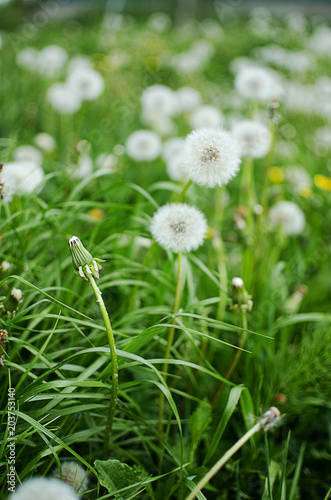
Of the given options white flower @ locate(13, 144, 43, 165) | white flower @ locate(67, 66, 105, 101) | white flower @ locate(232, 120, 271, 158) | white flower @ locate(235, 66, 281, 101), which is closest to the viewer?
white flower @ locate(232, 120, 271, 158)

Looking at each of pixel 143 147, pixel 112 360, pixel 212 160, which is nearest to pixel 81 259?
pixel 112 360

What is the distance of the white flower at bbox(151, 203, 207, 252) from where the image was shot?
868mm

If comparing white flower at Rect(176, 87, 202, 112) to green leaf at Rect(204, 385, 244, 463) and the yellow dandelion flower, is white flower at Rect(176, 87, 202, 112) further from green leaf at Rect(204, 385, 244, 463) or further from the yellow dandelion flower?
green leaf at Rect(204, 385, 244, 463)

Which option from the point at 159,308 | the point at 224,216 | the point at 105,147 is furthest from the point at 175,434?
the point at 105,147

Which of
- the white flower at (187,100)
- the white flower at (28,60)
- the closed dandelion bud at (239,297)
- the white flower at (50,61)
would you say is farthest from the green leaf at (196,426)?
the white flower at (28,60)

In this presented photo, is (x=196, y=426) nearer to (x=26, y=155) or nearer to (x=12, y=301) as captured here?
(x=12, y=301)

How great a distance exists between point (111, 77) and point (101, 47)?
1.80m

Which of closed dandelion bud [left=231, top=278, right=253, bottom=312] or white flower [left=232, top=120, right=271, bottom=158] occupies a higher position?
white flower [left=232, top=120, right=271, bottom=158]

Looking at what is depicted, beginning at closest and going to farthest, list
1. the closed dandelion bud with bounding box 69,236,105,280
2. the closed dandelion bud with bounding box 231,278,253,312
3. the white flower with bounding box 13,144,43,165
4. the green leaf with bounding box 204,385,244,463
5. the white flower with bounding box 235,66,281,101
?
1. the closed dandelion bud with bounding box 69,236,105,280
2. the green leaf with bounding box 204,385,244,463
3. the closed dandelion bud with bounding box 231,278,253,312
4. the white flower with bounding box 235,66,281,101
5. the white flower with bounding box 13,144,43,165

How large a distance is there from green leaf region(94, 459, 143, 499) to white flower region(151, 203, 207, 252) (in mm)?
463

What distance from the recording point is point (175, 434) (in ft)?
3.64

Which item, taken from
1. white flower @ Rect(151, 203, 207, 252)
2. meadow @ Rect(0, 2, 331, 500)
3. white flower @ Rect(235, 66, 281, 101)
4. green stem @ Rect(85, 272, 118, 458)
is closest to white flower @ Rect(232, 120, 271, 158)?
meadow @ Rect(0, 2, 331, 500)

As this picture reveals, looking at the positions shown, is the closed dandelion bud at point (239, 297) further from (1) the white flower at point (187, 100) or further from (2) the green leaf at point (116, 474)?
(1) the white flower at point (187, 100)

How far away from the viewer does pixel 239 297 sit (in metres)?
0.98
